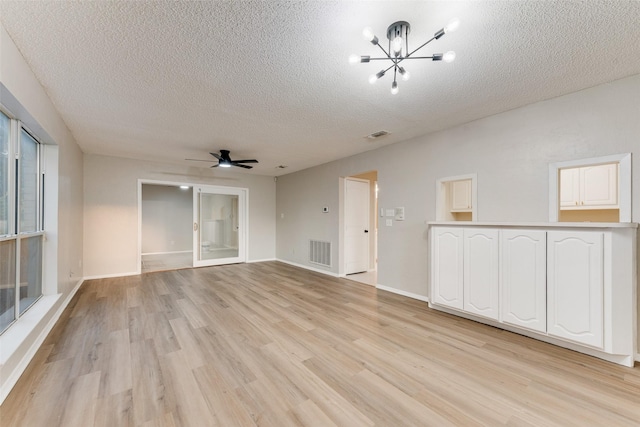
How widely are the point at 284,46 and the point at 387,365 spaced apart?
2.63m

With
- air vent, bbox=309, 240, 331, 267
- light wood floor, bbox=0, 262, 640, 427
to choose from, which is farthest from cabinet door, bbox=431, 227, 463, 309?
air vent, bbox=309, 240, 331, 267

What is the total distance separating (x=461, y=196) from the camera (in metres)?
4.41

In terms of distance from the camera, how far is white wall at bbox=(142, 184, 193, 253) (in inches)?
332

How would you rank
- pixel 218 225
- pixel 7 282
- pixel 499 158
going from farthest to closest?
pixel 218 225, pixel 499 158, pixel 7 282

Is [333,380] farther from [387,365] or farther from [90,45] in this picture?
[90,45]

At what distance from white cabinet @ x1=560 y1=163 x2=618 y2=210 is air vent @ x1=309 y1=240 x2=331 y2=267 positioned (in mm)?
3987

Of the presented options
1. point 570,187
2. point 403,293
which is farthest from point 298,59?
point 570,187

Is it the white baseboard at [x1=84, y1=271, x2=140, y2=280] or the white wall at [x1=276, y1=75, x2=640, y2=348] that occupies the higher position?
the white wall at [x1=276, y1=75, x2=640, y2=348]

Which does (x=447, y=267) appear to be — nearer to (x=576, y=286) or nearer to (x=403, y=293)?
(x=403, y=293)

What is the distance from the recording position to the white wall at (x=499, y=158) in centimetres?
238

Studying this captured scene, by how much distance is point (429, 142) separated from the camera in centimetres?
383

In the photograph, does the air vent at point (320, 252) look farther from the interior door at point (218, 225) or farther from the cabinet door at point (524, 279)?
the cabinet door at point (524, 279)

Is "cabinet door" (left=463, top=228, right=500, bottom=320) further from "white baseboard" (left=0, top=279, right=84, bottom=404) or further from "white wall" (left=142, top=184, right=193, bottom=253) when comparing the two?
"white wall" (left=142, top=184, right=193, bottom=253)

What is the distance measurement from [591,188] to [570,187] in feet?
0.68
